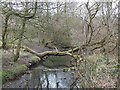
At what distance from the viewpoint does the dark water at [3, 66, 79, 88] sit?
9.78 metres

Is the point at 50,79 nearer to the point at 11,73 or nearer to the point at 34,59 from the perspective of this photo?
the point at 11,73

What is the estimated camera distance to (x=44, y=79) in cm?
1120

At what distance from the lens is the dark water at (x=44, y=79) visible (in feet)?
32.1

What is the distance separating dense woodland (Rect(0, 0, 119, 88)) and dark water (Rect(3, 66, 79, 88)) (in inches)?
15.8

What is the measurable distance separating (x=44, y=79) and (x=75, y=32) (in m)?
6.30

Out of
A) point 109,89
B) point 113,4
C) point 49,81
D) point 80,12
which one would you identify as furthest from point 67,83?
point 80,12

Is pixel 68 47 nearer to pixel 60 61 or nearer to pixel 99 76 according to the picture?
pixel 60 61

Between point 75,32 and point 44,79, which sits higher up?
point 75,32

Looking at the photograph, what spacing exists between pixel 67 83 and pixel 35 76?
239 centimetres

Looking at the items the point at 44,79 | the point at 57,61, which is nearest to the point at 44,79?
the point at 44,79

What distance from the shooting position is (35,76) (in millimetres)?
11773

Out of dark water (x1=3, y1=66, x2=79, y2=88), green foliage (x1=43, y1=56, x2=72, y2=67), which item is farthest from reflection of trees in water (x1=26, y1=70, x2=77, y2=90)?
green foliage (x1=43, y1=56, x2=72, y2=67)

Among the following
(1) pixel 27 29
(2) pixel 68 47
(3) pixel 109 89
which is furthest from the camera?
(2) pixel 68 47

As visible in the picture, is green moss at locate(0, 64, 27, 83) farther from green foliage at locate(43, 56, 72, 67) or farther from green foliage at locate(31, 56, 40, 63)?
green foliage at locate(43, 56, 72, 67)
